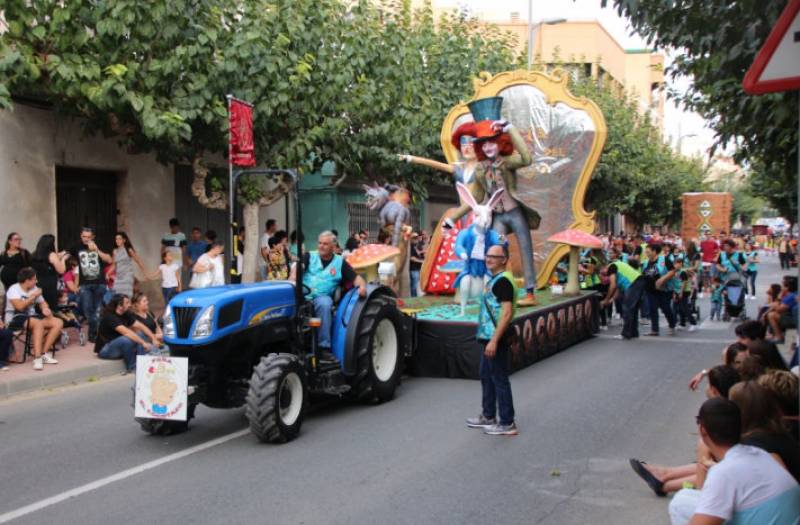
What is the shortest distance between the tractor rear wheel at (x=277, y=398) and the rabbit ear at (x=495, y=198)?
5.82 meters

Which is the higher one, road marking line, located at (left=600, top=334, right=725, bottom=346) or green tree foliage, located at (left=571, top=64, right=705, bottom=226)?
green tree foliage, located at (left=571, top=64, right=705, bottom=226)

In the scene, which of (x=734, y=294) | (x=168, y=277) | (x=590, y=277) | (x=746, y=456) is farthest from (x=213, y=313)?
(x=734, y=294)

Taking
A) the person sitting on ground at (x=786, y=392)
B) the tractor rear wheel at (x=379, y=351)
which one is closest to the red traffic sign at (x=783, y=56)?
the person sitting on ground at (x=786, y=392)

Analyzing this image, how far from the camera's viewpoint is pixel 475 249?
11914mm

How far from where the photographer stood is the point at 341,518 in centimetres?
543

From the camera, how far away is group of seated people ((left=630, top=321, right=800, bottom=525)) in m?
3.64

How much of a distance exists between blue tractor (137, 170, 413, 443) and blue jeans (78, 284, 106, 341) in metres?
6.39

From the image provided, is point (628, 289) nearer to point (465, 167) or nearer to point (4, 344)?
point (465, 167)

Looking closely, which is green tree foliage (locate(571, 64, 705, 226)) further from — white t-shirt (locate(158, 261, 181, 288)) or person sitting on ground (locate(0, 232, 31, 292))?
person sitting on ground (locate(0, 232, 31, 292))

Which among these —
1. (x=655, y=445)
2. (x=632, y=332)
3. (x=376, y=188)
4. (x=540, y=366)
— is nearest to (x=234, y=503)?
(x=655, y=445)

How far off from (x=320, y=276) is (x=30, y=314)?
5474 millimetres

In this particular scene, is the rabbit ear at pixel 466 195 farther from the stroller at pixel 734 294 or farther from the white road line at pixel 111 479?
the stroller at pixel 734 294

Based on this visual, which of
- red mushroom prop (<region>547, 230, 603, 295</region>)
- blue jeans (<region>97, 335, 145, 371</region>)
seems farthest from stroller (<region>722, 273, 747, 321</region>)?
blue jeans (<region>97, 335, 145, 371</region>)

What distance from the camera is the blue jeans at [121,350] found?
38.3 feet
